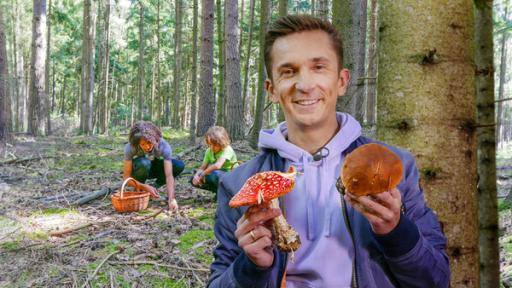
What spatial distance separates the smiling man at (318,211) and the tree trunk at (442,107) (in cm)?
23

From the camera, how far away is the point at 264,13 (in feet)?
35.4

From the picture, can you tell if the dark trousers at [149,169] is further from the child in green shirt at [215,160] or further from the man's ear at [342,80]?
the man's ear at [342,80]

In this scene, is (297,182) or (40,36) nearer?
(297,182)

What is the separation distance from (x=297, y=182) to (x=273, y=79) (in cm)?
51

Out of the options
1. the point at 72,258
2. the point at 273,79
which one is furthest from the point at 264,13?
the point at 273,79

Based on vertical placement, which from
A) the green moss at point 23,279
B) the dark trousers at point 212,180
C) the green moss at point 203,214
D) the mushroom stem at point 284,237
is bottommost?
the green moss at point 23,279

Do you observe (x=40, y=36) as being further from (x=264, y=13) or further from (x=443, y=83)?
(x=443, y=83)

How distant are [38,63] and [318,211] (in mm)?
16806

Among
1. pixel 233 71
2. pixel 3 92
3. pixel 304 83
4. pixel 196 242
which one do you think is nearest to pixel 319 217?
pixel 304 83

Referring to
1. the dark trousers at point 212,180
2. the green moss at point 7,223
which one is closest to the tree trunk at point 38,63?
the green moss at point 7,223

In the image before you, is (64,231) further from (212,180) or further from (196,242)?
(212,180)

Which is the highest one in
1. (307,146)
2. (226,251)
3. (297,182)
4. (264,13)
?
(264,13)

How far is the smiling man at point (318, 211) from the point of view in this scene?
5.20 ft

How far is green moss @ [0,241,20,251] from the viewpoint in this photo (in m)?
4.78
